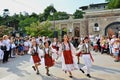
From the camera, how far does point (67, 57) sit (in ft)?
42.6

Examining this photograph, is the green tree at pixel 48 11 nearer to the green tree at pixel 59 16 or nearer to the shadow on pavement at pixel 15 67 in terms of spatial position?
the green tree at pixel 59 16

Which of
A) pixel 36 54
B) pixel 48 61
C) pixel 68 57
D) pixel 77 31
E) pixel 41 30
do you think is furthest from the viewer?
pixel 41 30

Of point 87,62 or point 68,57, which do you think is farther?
point 68,57

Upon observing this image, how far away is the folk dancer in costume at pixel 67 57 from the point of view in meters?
12.8

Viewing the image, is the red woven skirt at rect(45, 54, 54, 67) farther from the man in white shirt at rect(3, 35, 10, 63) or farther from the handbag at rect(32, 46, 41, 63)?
the man in white shirt at rect(3, 35, 10, 63)

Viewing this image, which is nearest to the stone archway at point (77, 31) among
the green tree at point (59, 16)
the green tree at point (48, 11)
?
the green tree at point (59, 16)

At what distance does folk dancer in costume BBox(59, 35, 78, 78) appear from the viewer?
12.8m

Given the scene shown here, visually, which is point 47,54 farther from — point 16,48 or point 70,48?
point 16,48

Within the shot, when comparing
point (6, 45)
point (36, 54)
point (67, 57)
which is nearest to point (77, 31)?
point (6, 45)

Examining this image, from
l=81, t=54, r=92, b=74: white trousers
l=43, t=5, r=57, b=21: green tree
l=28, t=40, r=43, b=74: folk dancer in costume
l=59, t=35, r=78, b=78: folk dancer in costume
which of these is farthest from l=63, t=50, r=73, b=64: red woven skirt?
l=43, t=5, r=57, b=21: green tree

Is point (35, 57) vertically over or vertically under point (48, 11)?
under

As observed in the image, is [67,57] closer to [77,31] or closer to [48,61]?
[48,61]

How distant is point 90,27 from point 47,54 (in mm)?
36318

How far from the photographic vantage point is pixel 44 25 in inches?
2468
